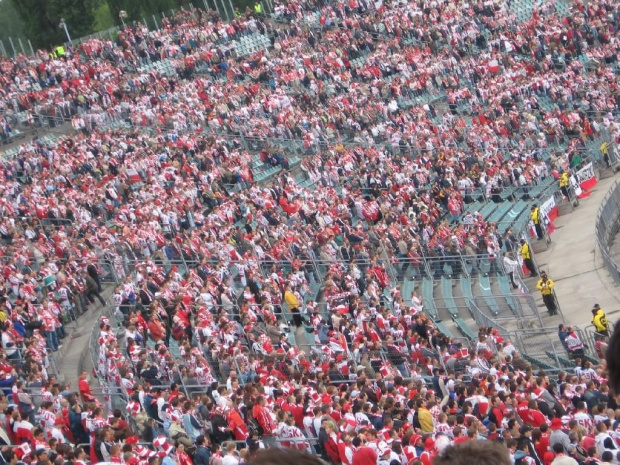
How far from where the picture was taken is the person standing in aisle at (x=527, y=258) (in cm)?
3107

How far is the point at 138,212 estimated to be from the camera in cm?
3322

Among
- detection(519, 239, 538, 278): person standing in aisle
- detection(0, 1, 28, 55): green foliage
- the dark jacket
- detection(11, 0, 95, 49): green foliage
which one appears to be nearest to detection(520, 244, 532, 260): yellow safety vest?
detection(519, 239, 538, 278): person standing in aisle

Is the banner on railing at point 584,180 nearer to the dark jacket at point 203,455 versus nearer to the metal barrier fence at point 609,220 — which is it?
the metal barrier fence at point 609,220

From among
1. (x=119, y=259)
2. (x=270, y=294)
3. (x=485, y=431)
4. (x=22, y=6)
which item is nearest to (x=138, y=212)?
(x=119, y=259)

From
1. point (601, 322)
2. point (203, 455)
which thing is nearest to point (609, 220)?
point (601, 322)

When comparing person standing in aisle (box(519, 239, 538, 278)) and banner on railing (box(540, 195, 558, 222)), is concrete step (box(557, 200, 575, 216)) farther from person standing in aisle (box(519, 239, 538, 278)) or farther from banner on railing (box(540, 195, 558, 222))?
person standing in aisle (box(519, 239, 538, 278))

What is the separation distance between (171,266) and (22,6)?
32.1 metres

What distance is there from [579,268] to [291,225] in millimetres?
8668

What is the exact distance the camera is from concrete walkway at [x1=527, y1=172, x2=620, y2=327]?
28.3 meters

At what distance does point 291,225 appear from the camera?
34031 millimetres

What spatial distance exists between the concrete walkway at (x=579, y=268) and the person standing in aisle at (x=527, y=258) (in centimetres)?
36

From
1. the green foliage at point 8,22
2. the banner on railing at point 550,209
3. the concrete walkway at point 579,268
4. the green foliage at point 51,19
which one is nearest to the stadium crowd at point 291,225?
the banner on railing at point 550,209

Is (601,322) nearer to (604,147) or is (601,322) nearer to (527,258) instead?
(527,258)

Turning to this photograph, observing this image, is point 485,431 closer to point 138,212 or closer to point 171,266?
point 171,266
